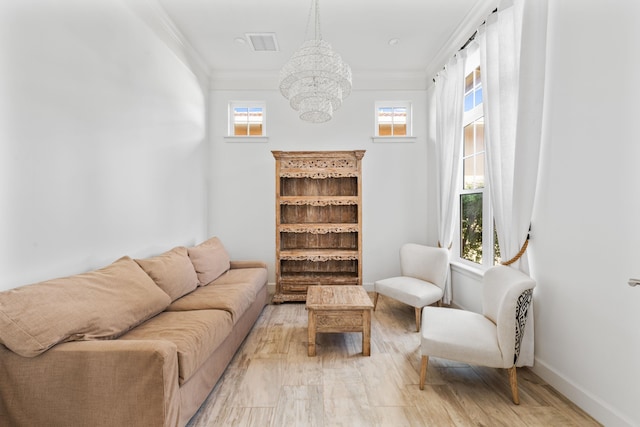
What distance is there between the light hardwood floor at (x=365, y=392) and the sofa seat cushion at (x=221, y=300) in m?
0.43

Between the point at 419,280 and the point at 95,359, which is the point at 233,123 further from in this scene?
the point at 95,359

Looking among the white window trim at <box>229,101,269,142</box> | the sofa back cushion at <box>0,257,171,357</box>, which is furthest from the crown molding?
the sofa back cushion at <box>0,257,171,357</box>

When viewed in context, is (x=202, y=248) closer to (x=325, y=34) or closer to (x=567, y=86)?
(x=325, y=34)

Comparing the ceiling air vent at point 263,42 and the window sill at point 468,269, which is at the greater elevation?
the ceiling air vent at point 263,42

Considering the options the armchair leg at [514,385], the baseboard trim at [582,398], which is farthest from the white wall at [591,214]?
the armchair leg at [514,385]

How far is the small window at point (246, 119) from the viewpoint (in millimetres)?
4586

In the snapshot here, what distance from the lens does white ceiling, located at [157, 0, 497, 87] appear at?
2.98 m

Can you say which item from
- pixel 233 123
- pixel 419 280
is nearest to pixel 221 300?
pixel 419 280

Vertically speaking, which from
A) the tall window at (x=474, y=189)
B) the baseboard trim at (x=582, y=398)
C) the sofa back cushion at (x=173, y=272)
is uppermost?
the tall window at (x=474, y=189)

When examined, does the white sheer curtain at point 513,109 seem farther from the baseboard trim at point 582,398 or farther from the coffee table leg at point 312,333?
the coffee table leg at point 312,333

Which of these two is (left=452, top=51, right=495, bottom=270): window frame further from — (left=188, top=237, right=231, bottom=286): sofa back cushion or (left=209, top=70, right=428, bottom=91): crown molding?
(left=188, top=237, right=231, bottom=286): sofa back cushion

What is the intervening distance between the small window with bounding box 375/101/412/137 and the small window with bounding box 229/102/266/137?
181cm

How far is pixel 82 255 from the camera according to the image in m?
2.12

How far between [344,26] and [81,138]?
9.08 ft
